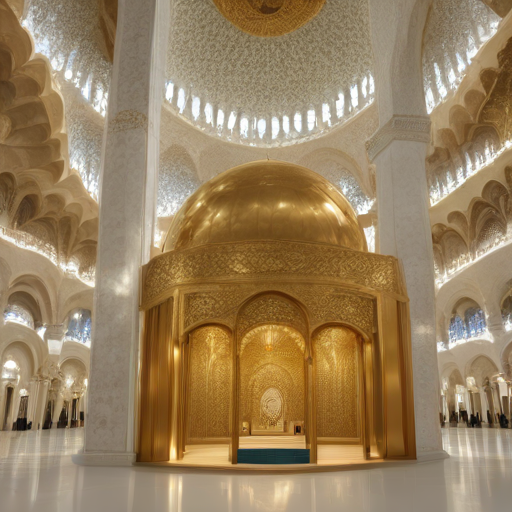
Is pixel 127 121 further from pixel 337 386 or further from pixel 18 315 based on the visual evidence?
pixel 18 315

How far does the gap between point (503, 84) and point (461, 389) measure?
36.0 ft

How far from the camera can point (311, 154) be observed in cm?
1650

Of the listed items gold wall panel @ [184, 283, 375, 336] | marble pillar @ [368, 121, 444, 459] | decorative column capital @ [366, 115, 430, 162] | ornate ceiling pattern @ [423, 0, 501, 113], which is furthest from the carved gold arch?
ornate ceiling pattern @ [423, 0, 501, 113]

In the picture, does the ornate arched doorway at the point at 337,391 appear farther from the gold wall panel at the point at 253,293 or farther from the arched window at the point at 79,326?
the arched window at the point at 79,326

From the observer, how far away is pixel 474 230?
56.1 feet

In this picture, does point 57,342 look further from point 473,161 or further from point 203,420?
point 473,161

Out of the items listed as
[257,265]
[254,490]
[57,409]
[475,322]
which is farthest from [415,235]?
[57,409]

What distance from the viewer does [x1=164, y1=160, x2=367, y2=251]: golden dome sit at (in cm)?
595

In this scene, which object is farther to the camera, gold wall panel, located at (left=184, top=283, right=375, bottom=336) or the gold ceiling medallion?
the gold ceiling medallion

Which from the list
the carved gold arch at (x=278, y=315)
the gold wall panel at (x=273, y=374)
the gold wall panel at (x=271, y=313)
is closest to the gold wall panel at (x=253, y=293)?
the carved gold arch at (x=278, y=315)

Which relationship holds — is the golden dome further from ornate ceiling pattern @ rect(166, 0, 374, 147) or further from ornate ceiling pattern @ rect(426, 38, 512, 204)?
ornate ceiling pattern @ rect(426, 38, 512, 204)

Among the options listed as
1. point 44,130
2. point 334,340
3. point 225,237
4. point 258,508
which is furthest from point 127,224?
point 44,130

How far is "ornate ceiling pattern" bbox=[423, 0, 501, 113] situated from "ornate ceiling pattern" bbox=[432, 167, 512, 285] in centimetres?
305

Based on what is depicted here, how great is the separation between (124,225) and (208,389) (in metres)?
2.41
